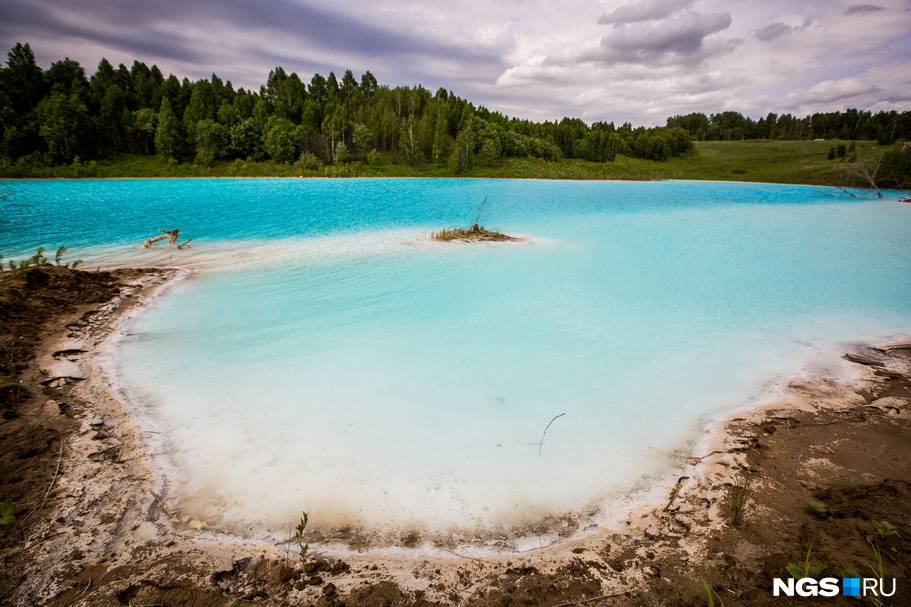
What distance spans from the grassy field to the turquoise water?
207 feet

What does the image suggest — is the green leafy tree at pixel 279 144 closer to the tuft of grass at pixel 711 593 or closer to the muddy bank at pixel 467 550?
the muddy bank at pixel 467 550

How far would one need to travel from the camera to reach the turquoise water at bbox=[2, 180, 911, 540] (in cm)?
386

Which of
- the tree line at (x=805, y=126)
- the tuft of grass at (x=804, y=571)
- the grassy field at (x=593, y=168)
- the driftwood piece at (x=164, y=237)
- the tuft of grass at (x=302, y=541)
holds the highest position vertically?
the tree line at (x=805, y=126)

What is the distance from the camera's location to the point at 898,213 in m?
29.2

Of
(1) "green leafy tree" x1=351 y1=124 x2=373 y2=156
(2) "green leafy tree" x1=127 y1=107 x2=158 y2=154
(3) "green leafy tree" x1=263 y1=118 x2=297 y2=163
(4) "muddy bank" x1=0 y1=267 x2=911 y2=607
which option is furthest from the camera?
(1) "green leafy tree" x1=351 y1=124 x2=373 y2=156

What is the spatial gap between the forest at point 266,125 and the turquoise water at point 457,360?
69428mm

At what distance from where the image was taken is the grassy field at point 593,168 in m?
64.8

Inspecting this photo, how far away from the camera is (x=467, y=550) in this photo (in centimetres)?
310

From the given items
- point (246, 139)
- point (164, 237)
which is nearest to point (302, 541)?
point (164, 237)

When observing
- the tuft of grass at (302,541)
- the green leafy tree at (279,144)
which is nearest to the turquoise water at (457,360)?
the tuft of grass at (302,541)

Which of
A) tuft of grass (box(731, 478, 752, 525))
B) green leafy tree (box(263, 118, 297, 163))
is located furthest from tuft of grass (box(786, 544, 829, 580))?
green leafy tree (box(263, 118, 297, 163))

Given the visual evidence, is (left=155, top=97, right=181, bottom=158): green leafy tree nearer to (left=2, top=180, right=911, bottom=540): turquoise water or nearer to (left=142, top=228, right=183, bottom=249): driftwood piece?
(left=2, top=180, right=911, bottom=540): turquoise water

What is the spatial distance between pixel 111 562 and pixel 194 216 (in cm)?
2656

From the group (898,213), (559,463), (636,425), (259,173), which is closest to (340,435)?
(559,463)
